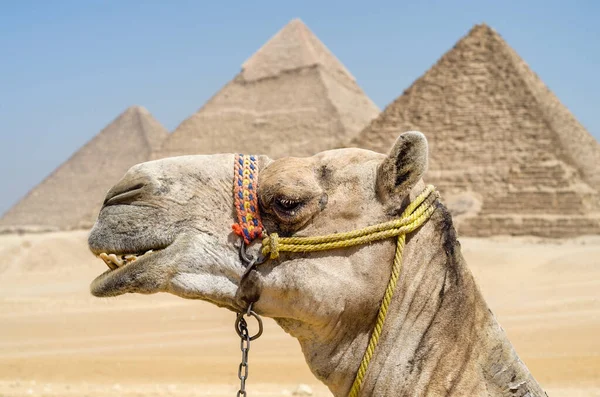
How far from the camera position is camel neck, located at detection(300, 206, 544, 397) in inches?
90.8

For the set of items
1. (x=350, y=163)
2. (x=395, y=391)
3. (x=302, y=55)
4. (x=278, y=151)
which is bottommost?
(x=278, y=151)

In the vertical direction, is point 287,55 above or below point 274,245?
below

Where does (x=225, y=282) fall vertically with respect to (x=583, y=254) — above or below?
above

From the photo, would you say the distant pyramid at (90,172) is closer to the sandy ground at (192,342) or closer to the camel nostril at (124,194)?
the sandy ground at (192,342)

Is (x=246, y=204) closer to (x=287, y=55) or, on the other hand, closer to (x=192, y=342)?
(x=192, y=342)

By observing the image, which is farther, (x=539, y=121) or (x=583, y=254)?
(x=539, y=121)

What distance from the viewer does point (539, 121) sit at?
→ 81.9 m

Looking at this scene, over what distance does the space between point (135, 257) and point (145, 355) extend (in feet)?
36.5

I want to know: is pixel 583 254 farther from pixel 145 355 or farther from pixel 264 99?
pixel 264 99

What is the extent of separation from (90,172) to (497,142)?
94.6m

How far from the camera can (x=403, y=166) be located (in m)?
2.38

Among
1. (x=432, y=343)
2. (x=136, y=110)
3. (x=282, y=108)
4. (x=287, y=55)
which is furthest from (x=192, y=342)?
(x=136, y=110)

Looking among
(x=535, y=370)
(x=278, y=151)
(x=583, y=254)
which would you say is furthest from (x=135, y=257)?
(x=278, y=151)

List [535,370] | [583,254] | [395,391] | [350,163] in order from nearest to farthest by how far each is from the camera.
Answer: [395,391] < [350,163] < [535,370] < [583,254]
